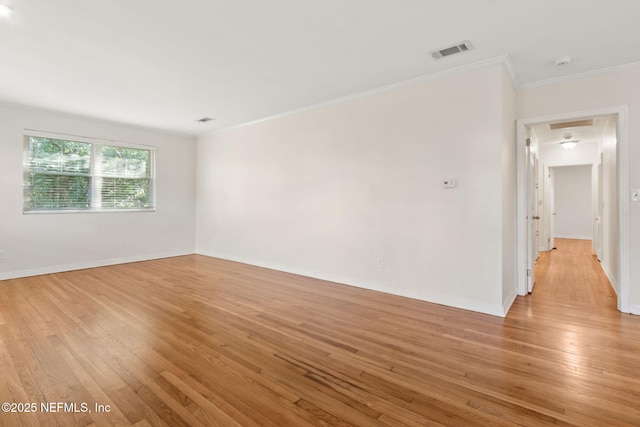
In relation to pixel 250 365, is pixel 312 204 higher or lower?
higher

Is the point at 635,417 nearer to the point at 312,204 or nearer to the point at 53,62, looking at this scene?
the point at 312,204

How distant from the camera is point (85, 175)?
543 centimetres

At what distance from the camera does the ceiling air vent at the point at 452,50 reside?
283 centimetres

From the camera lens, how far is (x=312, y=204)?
4750 mm

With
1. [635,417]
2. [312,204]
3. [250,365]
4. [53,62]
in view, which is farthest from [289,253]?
[635,417]

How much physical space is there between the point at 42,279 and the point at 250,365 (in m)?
4.41

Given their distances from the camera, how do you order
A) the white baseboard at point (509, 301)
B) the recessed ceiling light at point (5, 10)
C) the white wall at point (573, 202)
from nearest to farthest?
the recessed ceiling light at point (5, 10) → the white baseboard at point (509, 301) → the white wall at point (573, 202)

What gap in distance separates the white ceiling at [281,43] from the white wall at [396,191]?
0.42m

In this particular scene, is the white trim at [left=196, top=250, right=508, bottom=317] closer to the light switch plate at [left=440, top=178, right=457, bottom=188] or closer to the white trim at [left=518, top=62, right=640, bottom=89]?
the light switch plate at [left=440, top=178, right=457, bottom=188]

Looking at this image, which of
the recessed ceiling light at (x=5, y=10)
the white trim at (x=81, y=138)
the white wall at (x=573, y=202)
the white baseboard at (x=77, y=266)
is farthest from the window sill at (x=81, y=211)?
the white wall at (x=573, y=202)

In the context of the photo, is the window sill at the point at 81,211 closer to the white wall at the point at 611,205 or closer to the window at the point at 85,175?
the window at the point at 85,175

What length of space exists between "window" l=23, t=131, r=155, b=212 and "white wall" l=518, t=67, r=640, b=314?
22.4ft

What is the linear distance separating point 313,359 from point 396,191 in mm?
2312

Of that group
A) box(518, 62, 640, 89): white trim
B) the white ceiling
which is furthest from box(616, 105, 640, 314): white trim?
the white ceiling
